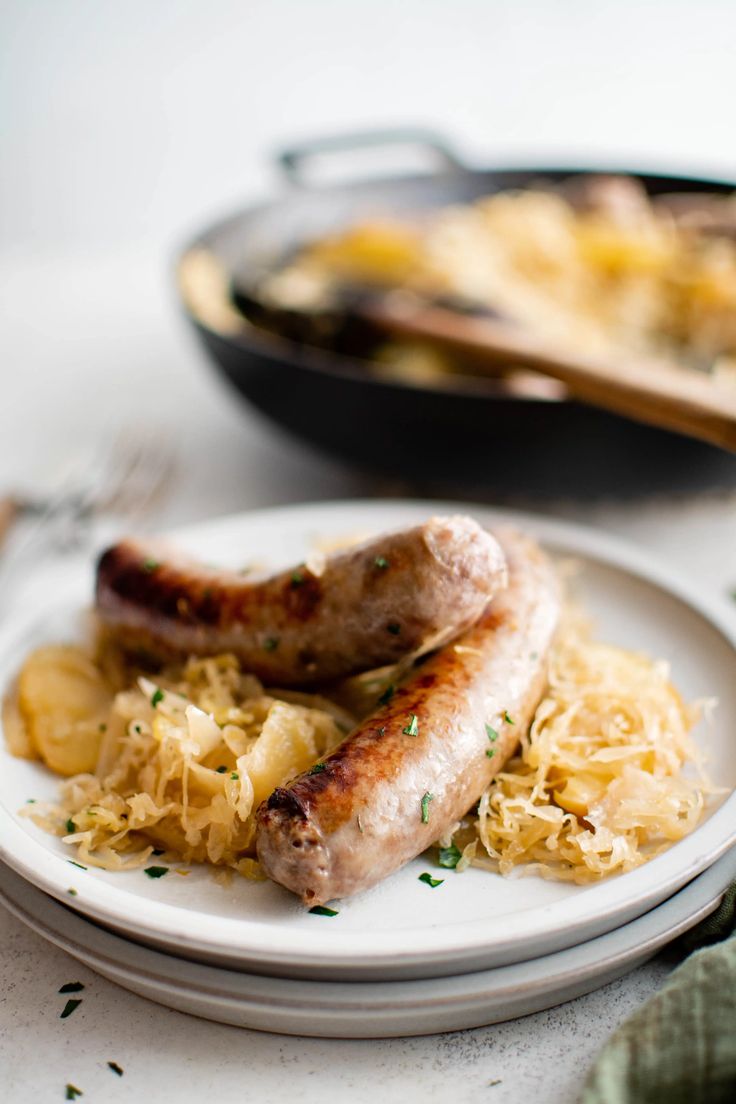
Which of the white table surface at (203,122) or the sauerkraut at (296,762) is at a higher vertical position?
the white table surface at (203,122)

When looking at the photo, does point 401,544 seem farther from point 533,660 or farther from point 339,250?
point 339,250

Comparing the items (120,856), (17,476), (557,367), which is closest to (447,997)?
(120,856)

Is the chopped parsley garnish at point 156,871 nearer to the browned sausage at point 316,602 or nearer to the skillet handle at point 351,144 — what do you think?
the browned sausage at point 316,602

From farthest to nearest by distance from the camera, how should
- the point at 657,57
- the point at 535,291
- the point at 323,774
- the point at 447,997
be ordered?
1. the point at 657,57
2. the point at 535,291
3. the point at 323,774
4. the point at 447,997

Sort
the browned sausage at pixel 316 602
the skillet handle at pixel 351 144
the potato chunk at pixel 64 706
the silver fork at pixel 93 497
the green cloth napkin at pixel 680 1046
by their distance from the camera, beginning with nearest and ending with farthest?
the green cloth napkin at pixel 680 1046, the browned sausage at pixel 316 602, the potato chunk at pixel 64 706, the silver fork at pixel 93 497, the skillet handle at pixel 351 144

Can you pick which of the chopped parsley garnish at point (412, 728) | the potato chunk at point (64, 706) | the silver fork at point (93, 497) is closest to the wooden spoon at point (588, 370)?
the silver fork at point (93, 497)

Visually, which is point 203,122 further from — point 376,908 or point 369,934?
point 369,934

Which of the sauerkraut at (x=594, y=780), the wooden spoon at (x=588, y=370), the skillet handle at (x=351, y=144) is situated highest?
the skillet handle at (x=351, y=144)
